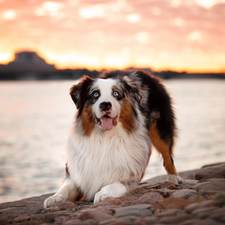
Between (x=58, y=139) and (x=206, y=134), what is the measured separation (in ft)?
22.8

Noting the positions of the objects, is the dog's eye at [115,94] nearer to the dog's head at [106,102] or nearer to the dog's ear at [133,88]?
the dog's head at [106,102]

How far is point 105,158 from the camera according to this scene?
4492mm

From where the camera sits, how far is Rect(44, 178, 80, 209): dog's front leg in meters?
4.13

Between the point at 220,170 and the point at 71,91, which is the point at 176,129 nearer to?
the point at 220,170

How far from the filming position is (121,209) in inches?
120

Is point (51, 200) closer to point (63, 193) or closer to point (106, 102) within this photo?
point (63, 193)

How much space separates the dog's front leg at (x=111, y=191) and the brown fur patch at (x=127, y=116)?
0.81m

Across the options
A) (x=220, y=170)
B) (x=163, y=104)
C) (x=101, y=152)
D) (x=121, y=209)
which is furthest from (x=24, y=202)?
(x=220, y=170)

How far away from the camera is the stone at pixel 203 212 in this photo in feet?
7.97

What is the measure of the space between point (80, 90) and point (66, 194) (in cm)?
153

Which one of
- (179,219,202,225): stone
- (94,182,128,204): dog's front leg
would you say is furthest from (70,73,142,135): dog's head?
(179,219,202,225): stone

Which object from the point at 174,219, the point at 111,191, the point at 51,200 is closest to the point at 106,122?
the point at 111,191

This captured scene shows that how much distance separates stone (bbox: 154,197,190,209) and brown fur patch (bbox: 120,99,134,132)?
169 centimetres

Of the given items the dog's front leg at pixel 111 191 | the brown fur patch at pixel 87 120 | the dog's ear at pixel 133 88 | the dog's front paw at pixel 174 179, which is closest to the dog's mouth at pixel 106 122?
the brown fur patch at pixel 87 120
